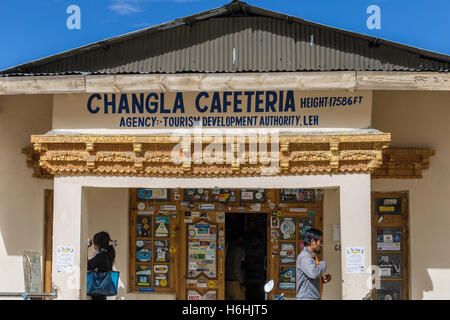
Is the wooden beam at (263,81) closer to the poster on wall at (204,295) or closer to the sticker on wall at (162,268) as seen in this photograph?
the sticker on wall at (162,268)

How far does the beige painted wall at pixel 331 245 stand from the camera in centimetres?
984

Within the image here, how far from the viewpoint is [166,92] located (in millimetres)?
8438

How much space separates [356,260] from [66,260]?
4246 millimetres

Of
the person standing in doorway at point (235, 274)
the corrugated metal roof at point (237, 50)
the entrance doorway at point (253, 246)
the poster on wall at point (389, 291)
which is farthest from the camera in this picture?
the entrance doorway at point (253, 246)

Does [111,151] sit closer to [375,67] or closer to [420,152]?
[375,67]

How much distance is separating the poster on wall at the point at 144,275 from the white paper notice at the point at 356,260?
3760 mm

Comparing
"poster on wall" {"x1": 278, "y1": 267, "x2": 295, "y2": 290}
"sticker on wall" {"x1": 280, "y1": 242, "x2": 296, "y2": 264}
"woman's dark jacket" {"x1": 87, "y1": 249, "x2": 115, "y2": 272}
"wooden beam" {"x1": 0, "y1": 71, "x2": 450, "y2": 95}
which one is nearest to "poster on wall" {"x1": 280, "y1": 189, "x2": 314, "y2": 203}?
"sticker on wall" {"x1": 280, "y1": 242, "x2": 296, "y2": 264}

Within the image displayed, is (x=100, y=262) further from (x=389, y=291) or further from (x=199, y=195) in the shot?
(x=389, y=291)

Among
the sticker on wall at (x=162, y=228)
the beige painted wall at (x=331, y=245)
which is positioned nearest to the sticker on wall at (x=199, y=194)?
the sticker on wall at (x=162, y=228)

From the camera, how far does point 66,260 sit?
27.9ft

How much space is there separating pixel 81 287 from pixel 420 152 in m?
5.83

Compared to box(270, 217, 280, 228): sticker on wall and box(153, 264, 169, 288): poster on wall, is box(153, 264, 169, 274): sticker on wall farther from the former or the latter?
box(270, 217, 280, 228): sticker on wall

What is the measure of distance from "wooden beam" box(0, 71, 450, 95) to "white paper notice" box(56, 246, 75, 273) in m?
2.38

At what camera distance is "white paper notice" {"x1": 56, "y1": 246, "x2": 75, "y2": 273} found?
27.9 feet
